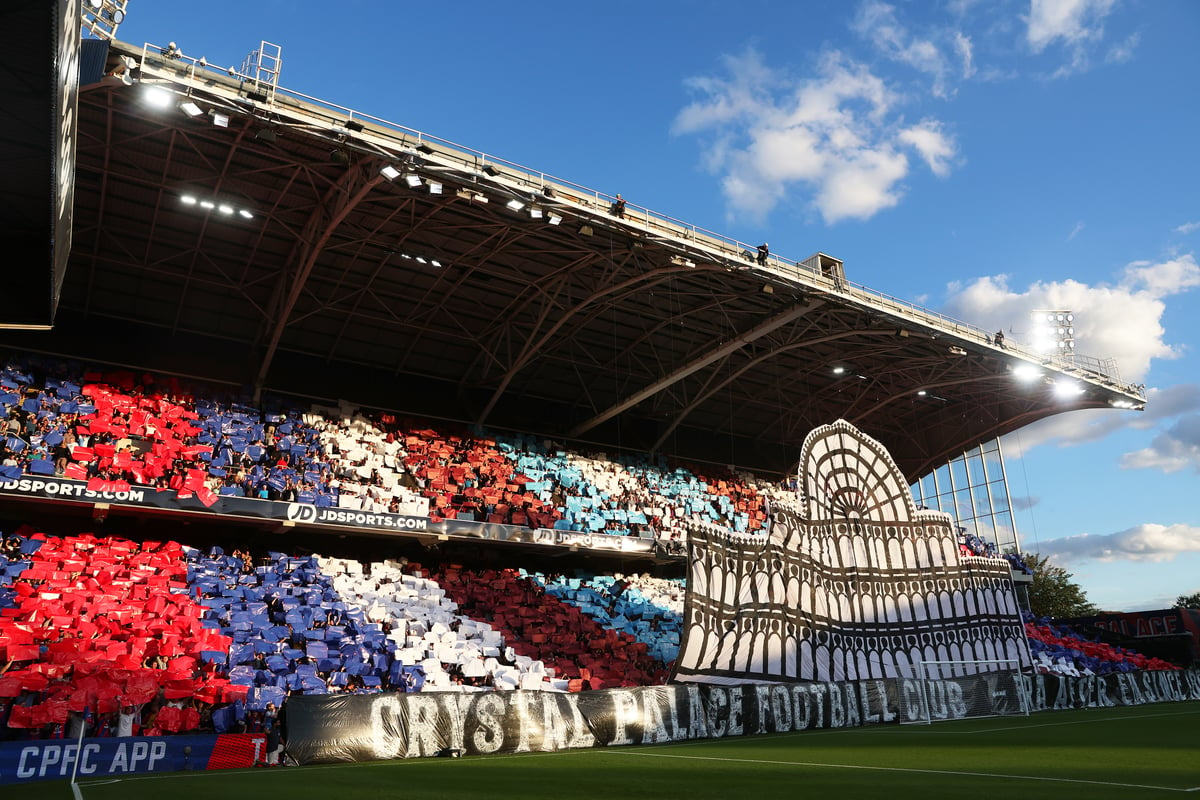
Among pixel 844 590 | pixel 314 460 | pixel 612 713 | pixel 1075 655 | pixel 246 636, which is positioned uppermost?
pixel 314 460

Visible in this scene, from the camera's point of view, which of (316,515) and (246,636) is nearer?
(246,636)

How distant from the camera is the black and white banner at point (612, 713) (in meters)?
13.2

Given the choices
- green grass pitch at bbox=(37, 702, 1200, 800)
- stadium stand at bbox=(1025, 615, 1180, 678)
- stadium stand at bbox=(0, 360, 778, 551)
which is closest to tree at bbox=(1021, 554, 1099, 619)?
stadium stand at bbox=(1025, 615, 1180, 678)

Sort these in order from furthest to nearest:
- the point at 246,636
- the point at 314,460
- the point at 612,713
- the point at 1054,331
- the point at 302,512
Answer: the point at 1054,331, the point at 314,460, the point at 302,512, the point at 246,636, the point at 612,713

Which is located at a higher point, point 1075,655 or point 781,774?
point 1075,655

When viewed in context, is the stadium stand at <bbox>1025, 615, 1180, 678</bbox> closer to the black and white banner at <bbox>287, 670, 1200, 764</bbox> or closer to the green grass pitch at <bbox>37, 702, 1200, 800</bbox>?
the black and white banner at <bbox>287, 670, 1200, 764</bbox>

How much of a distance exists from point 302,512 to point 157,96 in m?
12.3

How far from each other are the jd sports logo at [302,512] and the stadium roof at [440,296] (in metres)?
6.29

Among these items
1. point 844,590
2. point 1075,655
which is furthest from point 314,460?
point 1075,655

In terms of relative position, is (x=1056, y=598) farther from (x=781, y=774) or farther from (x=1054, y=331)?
(x=781, y=774)

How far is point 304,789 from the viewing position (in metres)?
9.11

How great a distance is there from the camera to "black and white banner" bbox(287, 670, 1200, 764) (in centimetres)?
1320

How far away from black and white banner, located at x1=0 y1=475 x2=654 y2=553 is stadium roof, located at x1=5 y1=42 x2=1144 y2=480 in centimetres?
644

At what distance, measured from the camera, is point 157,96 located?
59.8 feet
